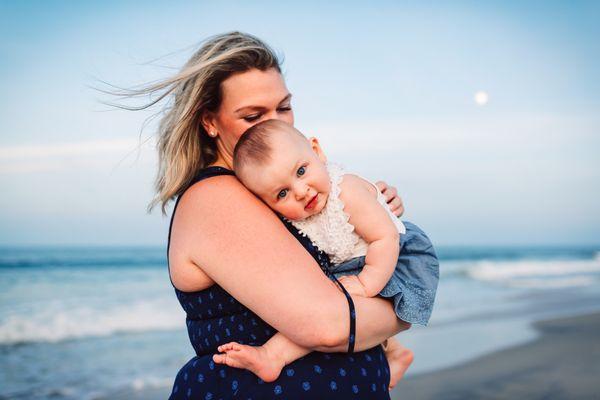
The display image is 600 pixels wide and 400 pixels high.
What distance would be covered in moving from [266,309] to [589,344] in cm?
768

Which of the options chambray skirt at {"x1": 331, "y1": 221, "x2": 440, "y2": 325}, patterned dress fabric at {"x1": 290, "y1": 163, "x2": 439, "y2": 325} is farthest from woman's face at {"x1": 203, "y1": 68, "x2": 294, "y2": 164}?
chambray skirt at {"x1": 331, "y1": 221, "x2": 440, "y2": 325}

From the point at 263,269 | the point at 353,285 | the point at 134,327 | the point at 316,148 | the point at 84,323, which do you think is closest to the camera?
the point at 263,269

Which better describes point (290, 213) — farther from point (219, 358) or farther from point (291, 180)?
point (219, 358)

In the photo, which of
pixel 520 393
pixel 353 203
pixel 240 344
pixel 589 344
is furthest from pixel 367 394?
pixel 589 344

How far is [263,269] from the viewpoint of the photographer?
1.83 metres

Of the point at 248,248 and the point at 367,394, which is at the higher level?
the point at 248,248

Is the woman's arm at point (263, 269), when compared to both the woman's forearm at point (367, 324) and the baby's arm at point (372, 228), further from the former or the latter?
the baby's arm at point (372, 228)

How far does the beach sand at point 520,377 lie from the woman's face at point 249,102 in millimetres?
4236

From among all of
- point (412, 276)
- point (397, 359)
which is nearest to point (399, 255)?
point (412, 276)

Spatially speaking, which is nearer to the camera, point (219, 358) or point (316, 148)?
point (219, 358)

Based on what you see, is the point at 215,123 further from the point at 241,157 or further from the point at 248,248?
the point at 248,248

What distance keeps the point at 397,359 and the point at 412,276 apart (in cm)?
Answer: 46

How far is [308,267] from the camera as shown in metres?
1.90

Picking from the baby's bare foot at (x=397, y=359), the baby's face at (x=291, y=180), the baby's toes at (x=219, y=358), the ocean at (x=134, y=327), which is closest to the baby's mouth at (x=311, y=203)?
the baby's face at (x=291, y=180)
